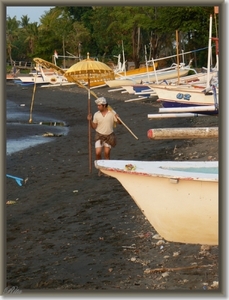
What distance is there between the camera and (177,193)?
5.20 m

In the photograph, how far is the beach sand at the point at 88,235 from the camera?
17.3ft

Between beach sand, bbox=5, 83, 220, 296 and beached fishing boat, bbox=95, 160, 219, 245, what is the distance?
26 centimetres

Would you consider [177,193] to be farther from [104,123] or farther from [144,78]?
[144,78]

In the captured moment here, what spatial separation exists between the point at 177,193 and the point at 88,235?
5.90ft

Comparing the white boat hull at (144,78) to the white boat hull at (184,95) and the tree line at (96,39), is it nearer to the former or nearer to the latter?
the tree line at (96,39)

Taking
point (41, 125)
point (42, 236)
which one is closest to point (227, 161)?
point (42, 236)

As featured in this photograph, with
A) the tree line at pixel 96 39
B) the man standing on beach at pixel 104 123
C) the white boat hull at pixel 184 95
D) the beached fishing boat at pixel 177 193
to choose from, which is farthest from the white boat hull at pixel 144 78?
the beached fishing boat at pixel 177 193

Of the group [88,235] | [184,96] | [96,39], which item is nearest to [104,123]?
[88,235]

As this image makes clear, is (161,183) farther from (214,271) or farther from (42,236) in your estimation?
(42,236)

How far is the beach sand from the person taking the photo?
5262 mm

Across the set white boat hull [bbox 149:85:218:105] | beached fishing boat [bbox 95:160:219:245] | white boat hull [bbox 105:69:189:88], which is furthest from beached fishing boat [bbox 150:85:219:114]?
white boat hull [bbox 105:69:189:88]

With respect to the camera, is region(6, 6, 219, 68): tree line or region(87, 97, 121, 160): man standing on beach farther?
region(6, 6, 219, 68): tree line

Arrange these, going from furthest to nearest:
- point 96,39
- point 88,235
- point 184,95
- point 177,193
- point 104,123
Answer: point 96,39, point 184,95, point 104,123, point 88,235, point 177,193

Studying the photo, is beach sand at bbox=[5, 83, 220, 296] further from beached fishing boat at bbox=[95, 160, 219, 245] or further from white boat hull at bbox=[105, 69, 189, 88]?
white boat hull at bbox=[105, 69, 189, 88]
